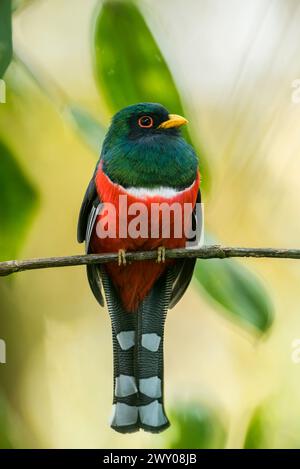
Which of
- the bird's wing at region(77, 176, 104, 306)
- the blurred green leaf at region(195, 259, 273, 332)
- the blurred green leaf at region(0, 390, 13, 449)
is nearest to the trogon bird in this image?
the bird's wing at region(77, 176, 104, 306)

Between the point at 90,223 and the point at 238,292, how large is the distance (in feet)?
1.76

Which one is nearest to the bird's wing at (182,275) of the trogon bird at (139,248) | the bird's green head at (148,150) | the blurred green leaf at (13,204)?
the trogon bird at (139,248)

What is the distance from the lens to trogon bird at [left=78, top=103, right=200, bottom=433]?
228 cm

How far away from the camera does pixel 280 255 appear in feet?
6.33

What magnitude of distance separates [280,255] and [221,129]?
0.69 meters

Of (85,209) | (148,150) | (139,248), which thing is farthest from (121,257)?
(148,150)

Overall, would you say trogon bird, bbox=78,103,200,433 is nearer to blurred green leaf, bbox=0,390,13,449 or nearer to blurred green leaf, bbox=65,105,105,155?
blurred green leaf, bbox=65,105,105,155

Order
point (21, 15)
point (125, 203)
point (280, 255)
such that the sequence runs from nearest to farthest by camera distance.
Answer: point (280, 255) < point (125, 203) < point (21, 15)

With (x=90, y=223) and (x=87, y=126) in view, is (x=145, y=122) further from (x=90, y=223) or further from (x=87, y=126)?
(x=90, y=223)

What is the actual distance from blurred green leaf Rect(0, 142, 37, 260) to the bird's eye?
16.3 inches

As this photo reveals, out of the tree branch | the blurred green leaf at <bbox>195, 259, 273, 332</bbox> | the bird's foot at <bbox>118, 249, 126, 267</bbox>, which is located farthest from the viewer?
the bird's foot at <bbox>118, 249, 126, 267</bbox>
